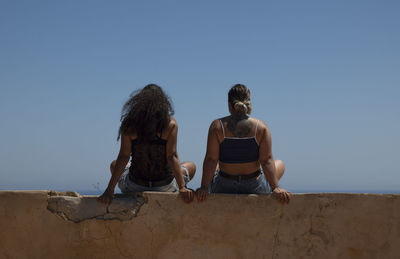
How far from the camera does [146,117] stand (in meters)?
3.65

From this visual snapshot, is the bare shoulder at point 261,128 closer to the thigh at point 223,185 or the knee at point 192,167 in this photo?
the thigh at point 223,185

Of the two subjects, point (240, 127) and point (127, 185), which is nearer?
point (240, 127)

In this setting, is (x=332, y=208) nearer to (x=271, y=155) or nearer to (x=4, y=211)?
(x=271, y=155)

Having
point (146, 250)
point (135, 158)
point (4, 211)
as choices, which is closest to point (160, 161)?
point (135, 158)

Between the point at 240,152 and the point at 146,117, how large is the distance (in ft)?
2.99

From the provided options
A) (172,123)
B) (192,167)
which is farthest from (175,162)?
(192,167)

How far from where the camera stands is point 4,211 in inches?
138

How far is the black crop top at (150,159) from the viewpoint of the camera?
3.68 metres

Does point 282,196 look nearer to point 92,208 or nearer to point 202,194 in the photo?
point 202,194

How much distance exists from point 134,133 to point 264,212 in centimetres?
137

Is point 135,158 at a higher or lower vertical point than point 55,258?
higher

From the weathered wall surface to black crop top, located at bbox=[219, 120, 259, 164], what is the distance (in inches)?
13.5

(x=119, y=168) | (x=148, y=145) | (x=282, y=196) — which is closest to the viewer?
(x=282, y=196)

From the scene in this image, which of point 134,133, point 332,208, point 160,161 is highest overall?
point 134,133
